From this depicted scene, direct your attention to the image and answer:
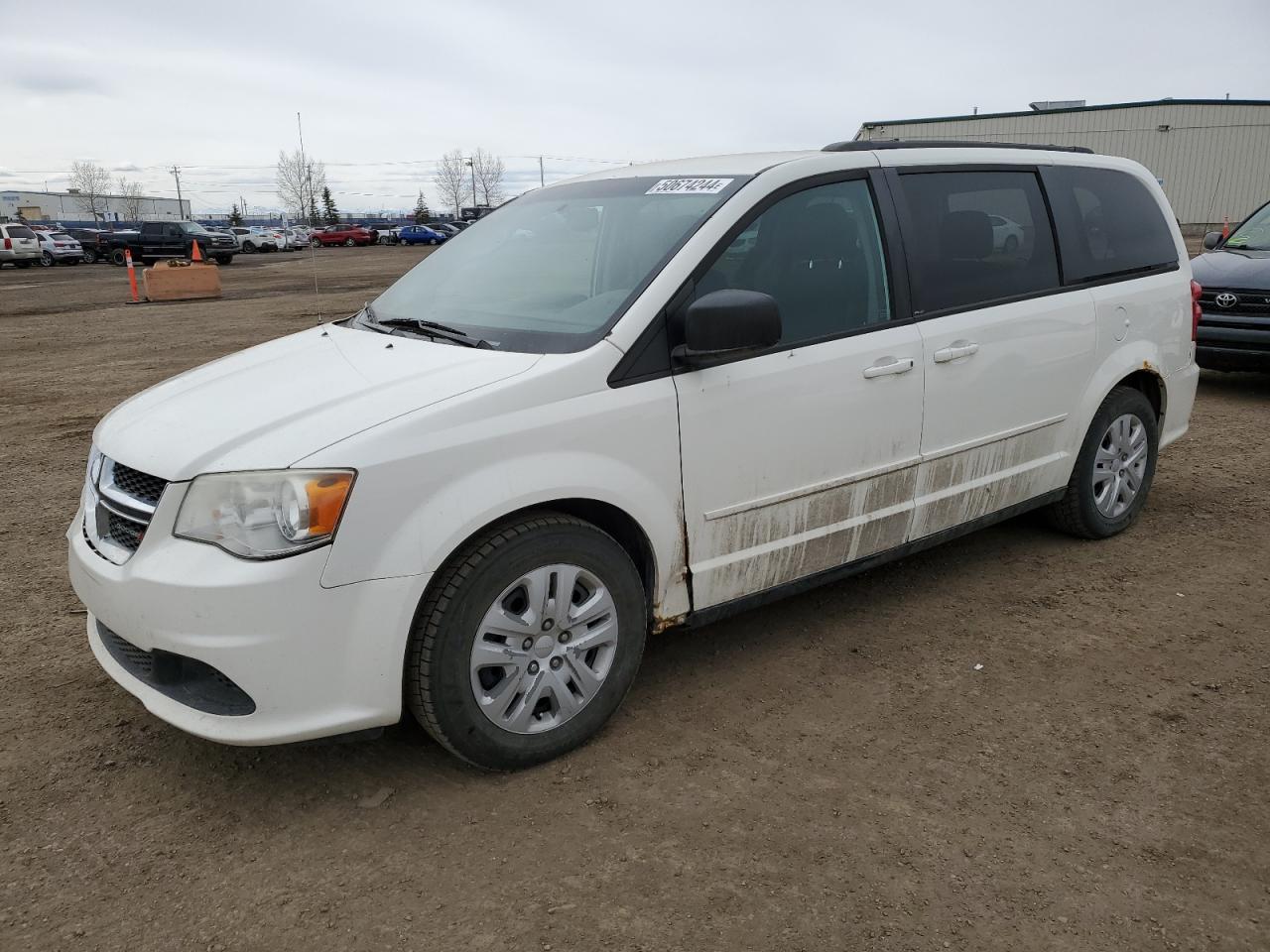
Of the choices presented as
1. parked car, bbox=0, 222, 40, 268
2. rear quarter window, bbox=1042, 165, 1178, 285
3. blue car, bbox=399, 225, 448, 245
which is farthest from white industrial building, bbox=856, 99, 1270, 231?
rear quarter window, bbox=1042, 165, 1178, 285

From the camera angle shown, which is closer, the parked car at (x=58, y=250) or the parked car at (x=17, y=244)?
the parked car at (x=17, y=244)

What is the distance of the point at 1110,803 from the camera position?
2.86m

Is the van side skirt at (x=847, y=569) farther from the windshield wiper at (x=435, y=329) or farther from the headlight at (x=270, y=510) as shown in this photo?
the headlight at (x=270, y=510)

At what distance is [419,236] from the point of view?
61688 millimetres

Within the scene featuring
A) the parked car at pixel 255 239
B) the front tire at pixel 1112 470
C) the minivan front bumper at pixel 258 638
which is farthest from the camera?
the parked car at pixel 255 239

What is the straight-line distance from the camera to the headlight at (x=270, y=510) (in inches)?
104

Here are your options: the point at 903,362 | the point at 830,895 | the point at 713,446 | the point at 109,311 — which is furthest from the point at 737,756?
the point at 109,311

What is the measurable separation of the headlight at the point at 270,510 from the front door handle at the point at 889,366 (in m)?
1.91

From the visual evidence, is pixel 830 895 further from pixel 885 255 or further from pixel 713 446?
pixel 885 255

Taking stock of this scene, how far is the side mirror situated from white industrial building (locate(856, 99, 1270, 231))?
4324cm

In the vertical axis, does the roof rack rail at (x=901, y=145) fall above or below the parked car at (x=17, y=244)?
below

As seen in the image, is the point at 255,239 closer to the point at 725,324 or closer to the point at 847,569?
the point at 847,569

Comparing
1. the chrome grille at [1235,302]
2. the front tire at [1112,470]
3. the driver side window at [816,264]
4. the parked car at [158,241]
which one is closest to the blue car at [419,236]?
the parked car at [158,241]

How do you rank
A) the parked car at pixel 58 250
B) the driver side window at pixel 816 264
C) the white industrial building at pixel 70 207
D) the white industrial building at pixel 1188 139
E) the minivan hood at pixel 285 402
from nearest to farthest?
the minivan hood at pixel 285 402 → the driver side window at pixel 816 264 → the parked car at pixel 58 250 → the white industrial building at pixel 1188 139 → the white industrial building at pixel 70 207
